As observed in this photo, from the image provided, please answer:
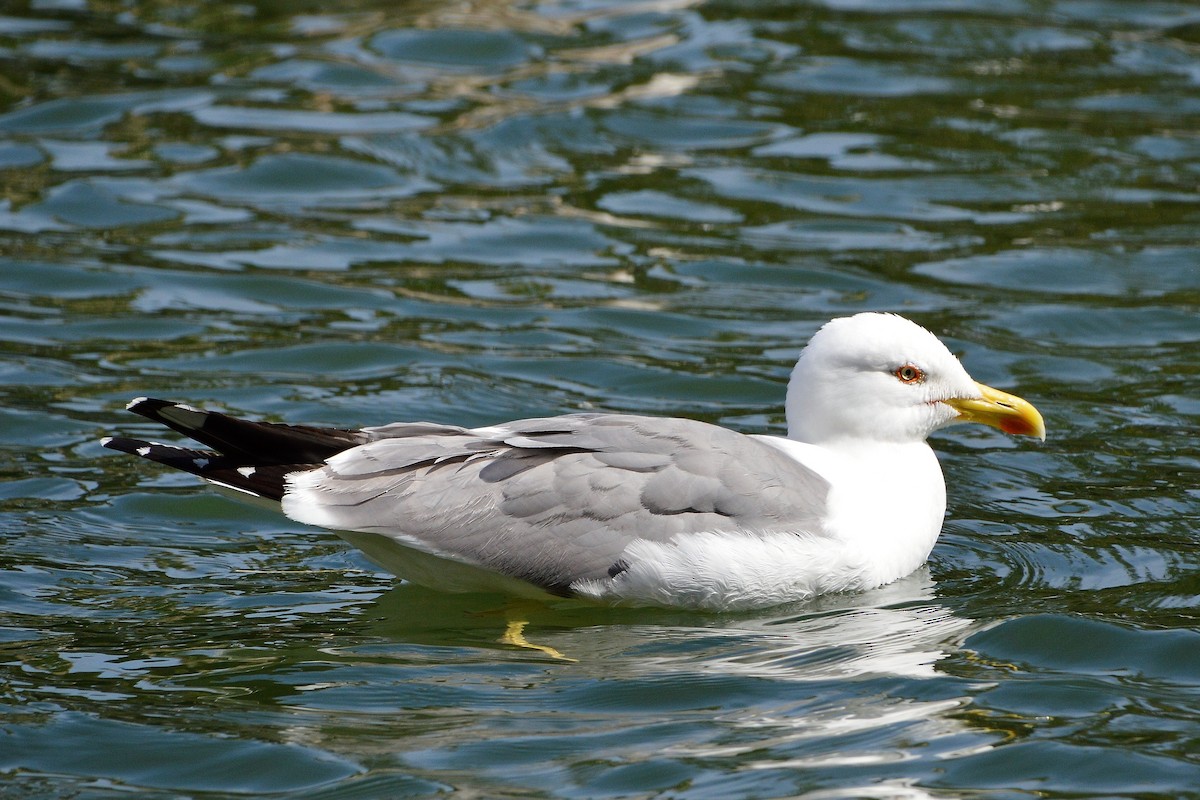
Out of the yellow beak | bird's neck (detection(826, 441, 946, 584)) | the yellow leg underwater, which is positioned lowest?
the yellow leg underwater

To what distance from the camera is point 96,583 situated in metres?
6.77

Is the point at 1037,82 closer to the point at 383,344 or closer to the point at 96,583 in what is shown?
the point at 383,344

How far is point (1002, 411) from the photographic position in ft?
23.1

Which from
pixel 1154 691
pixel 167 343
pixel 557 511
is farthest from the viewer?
pixel 167 343

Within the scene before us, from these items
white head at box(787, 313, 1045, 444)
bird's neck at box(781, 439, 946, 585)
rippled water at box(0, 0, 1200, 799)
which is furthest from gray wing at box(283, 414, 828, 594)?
white head at box(787, 313, 1045, 444)

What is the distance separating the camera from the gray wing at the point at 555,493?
247 inches

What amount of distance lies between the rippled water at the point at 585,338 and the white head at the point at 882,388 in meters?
0.64

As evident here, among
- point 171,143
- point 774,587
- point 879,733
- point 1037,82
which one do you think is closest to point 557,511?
point 774,587

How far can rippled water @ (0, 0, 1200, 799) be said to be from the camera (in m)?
5.39

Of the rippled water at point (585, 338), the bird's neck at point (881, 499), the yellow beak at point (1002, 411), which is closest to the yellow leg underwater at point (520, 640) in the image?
the rippled water at point (585, 338)

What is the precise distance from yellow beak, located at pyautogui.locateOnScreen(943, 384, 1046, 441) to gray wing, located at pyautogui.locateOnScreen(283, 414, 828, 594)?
2.83 ft

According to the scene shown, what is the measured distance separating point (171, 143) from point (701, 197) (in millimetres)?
4041

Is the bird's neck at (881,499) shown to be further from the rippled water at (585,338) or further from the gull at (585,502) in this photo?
the rippled water at (585,338)

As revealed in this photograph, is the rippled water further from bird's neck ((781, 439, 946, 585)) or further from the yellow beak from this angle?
the yellow beak
